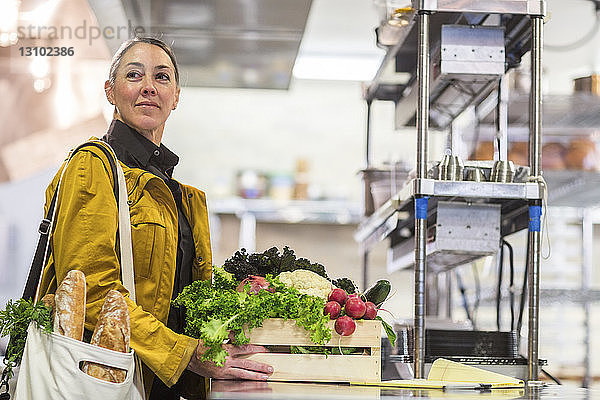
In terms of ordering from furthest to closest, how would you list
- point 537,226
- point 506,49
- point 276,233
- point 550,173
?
1. point 276,233
2. point 550,173
3. point 506,49
4. point 537,226

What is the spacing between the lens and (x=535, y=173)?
329 cm

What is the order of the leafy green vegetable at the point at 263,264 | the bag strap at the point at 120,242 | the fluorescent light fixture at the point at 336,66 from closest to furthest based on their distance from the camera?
the bag strap at the point at 120,242
the leafy green vegetable at the point at 263,264
the fluorescent light fixture at the point at 336,66

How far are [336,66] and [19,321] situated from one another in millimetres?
6032

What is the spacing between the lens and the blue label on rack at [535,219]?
327cm

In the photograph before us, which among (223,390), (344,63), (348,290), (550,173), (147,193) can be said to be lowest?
(223,390)

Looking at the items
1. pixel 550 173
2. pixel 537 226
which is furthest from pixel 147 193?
pixel 550 173

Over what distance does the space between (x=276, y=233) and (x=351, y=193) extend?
731 millimetres

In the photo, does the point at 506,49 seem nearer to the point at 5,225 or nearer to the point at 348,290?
the point at 348,290

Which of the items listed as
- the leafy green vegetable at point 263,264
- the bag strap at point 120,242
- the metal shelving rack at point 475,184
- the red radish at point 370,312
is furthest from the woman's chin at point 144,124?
the metal shelving rack at point 475,184

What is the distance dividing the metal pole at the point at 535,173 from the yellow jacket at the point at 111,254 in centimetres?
143

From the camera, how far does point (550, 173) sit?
6.32 m

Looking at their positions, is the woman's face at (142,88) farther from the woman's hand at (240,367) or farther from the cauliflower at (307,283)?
the woman's hand at (240,367)

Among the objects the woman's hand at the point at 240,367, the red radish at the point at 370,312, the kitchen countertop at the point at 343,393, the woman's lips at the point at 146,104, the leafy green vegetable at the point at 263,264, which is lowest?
the kitchen countertop at the point at 343,393

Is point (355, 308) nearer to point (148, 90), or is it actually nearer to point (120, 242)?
point (120, 242)
